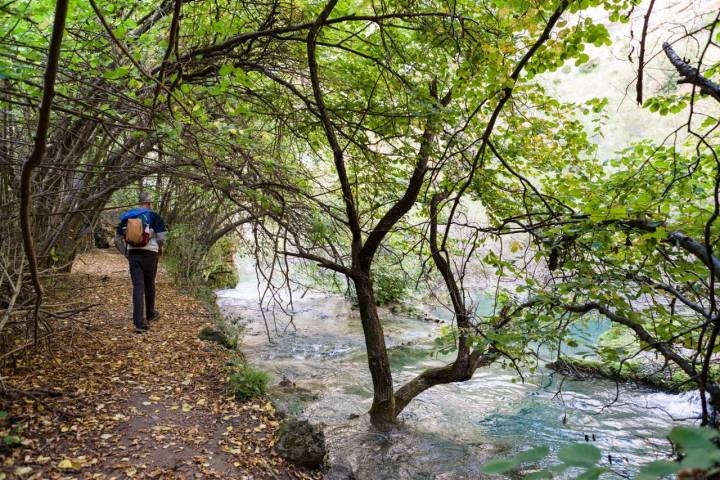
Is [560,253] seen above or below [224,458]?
above

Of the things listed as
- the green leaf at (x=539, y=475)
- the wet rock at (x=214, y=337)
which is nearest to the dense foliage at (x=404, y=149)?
the green leaf at (x=539, y=475)

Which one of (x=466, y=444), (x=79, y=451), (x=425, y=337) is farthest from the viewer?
(x=425, y=337)

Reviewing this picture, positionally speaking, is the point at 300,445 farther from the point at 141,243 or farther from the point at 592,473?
the point at 592,473

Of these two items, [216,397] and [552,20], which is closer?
[552,20]

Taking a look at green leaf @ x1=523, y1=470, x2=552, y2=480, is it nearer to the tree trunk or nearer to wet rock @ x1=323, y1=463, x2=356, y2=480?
wet rock @ x1=323, y1=463, x2=356, y2=480

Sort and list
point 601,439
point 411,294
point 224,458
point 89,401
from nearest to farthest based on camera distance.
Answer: point 224,458 → point 89,401 → point 601,439 → point 411,294

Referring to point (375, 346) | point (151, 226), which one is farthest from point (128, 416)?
point (151, 226)

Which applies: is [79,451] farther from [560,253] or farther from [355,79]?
[355,79]

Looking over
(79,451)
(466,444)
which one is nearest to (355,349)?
(466,444)

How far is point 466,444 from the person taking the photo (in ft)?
21.0

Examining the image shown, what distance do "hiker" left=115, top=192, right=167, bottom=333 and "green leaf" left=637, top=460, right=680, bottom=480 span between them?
656 cm

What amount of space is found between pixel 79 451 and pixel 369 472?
9.76 feet

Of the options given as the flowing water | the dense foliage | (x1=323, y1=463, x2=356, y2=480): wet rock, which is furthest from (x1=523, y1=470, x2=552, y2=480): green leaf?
(x1=323, y1=463, x2=356, y2=480): wet rock

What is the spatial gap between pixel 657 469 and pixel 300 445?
13.1ft
